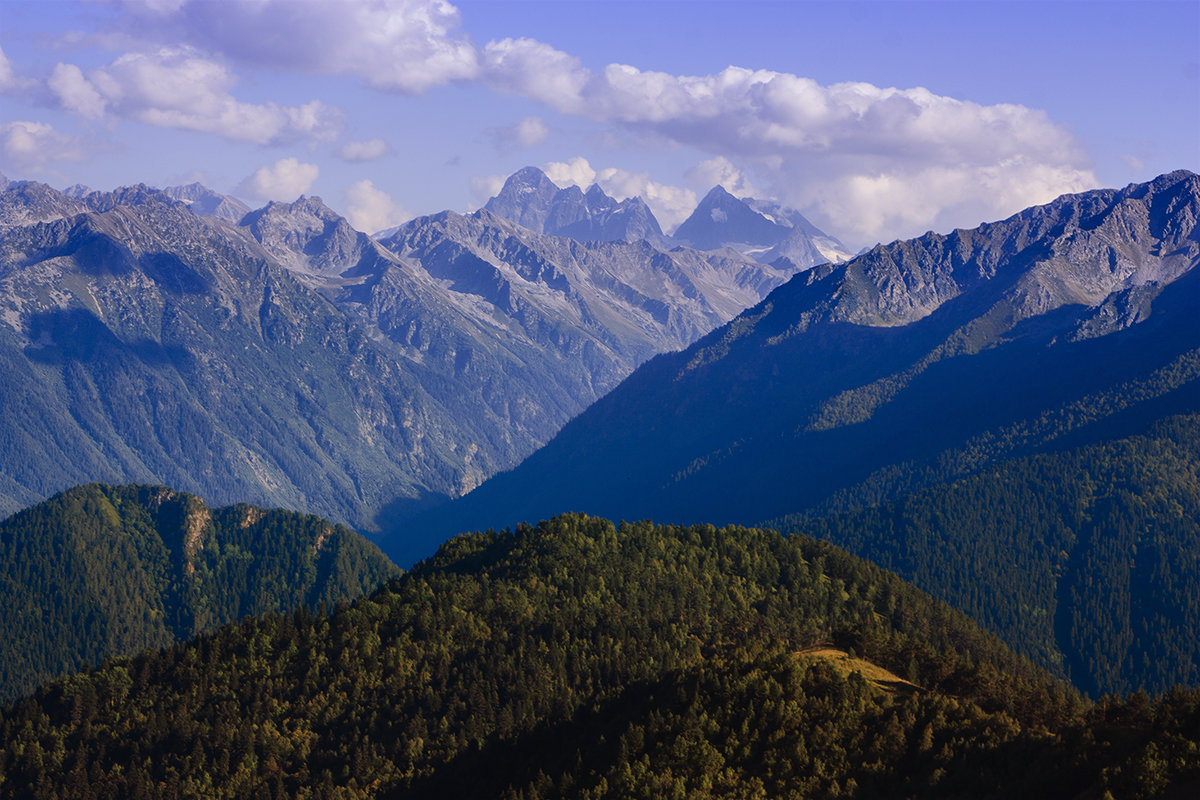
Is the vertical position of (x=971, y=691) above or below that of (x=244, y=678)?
below

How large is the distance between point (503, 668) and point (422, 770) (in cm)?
2480

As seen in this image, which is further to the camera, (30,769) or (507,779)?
(30,769)

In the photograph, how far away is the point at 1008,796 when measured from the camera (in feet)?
344

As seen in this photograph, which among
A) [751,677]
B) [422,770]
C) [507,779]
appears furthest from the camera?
[422,770]

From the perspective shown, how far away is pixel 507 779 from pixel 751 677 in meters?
31.4

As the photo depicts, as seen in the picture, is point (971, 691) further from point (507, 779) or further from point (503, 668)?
point (503, 668)

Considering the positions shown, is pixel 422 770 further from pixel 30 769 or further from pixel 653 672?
pixel 30 769

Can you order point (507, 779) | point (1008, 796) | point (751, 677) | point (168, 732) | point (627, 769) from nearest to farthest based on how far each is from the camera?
point (1008, 796)
point (627, 769)
point (751, 677)
point (507, 779)
point (168, 732)

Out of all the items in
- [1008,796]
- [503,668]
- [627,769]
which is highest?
[503,668]

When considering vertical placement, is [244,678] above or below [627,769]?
above

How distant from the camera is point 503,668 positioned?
19375 centimetres

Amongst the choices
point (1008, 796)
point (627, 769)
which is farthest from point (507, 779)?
point (1008, 796)

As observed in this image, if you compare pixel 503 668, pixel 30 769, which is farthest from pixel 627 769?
pixel 30 769

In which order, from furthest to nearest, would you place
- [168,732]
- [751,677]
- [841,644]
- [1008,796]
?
[168,732]
[841,644]
[751,677]
[1008,796]
